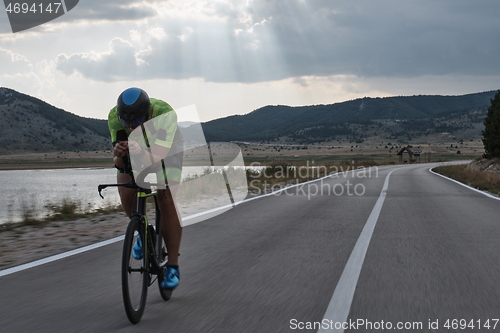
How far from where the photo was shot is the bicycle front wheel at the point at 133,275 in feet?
12.4

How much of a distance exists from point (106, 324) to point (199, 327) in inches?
29.2

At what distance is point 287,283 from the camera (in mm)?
5340

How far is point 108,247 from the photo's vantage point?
24.0 ft

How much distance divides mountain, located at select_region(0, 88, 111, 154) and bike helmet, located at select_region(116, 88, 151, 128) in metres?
115

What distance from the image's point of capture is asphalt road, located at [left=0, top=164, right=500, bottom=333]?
4098mm

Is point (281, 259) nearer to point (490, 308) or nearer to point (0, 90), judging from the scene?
point (490, 308)

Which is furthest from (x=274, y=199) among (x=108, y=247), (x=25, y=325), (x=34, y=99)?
(x=34, y=99)

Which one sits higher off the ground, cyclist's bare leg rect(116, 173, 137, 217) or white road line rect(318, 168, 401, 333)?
cyclist's bare leg rect(116, 173, 137, 217)

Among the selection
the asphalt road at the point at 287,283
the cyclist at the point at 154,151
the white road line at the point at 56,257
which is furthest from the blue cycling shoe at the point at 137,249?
the white road line at the point at 56,257

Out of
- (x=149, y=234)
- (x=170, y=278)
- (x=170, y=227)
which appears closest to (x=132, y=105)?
(x=149, y=234)

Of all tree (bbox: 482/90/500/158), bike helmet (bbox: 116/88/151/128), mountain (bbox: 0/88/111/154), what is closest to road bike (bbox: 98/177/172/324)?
bike helmet (bbox: 116/88/151/128)

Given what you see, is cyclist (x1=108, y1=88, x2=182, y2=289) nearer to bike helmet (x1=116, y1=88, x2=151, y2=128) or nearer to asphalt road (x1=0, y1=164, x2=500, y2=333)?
bike helmet (x1=116, y1=88, x2=151, y2=128)

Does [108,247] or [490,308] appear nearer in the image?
[490,308]

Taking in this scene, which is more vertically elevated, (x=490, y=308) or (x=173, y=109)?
(x=173, y=109)
